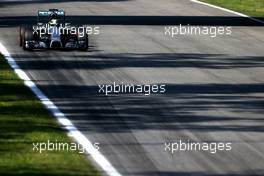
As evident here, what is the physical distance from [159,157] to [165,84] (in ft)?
24.9

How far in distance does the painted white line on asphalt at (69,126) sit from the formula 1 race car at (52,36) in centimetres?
280

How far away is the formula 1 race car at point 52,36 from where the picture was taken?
87.9ft

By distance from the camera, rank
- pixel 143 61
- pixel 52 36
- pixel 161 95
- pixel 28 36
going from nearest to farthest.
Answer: pixel 161 95 → pixel 143 61 → pixel 28 36 → pixel 52 36

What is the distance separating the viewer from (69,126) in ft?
54.5

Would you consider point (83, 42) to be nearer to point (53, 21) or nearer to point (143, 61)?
point (53, 21)

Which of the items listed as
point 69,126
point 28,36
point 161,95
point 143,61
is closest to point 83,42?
point 28,36

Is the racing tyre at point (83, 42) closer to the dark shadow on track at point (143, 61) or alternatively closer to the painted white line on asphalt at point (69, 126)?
the dark shadow on track at point (143, 61)

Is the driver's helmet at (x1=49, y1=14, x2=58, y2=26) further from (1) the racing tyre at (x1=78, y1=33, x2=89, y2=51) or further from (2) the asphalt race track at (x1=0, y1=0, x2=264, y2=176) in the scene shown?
(2) the asphalt race track at (x1=0, y1=0, x2=264, y2=176)

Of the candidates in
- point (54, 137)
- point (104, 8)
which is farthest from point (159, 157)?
point (104, 8)

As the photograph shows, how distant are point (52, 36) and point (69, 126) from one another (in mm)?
10720

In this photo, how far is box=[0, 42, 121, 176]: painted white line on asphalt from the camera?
1383 cm

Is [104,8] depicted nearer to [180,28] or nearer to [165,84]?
[180,28]

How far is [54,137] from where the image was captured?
15.5 m

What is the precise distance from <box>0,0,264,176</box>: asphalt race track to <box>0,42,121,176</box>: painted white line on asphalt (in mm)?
159
